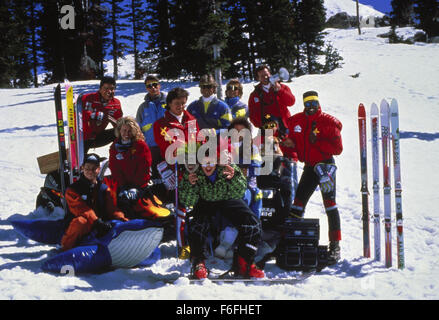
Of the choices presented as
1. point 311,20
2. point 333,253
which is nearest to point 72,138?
point 333,253

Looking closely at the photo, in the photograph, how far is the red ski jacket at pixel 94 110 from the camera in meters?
5.19

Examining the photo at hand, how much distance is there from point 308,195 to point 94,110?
3.18 m

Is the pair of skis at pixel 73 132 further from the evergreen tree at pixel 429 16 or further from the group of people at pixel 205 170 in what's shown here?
the evergreen tree at pixel 429 16

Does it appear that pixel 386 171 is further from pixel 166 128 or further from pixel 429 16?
pixel 429 16

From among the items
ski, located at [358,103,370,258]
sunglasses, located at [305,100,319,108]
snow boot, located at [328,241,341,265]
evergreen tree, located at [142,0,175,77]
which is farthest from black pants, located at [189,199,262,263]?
evergreen tree, located at [142,0,175,77]

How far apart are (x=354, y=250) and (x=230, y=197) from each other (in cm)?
184

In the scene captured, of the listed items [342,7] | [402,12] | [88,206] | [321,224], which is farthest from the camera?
[342,7]

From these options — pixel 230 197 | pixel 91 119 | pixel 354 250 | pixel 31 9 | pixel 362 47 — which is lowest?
pixel 354 250

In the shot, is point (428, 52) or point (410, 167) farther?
point (428, 52)

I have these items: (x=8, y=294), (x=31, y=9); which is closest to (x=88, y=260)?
(x=8, y=294)

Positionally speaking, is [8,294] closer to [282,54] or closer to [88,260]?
[88,260]

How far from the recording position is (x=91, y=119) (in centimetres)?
522

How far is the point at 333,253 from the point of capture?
4195mm
